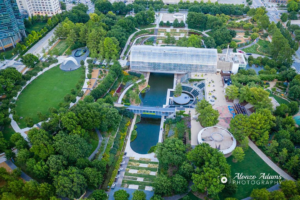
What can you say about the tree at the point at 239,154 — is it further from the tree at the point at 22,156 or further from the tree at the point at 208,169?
the tree at the point at 22,156

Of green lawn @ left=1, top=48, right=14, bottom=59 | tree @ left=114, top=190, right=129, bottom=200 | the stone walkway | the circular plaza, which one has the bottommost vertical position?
the stone walkway

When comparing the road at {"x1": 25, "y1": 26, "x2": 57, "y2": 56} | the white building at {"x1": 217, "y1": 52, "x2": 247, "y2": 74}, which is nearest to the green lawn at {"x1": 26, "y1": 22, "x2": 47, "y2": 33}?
the road at {"x1": 25, "y1": 26, "x2": 57, "y2": 56}

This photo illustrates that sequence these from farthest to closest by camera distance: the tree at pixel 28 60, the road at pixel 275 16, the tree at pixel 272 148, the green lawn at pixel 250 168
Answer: the road at pixel 275 16 < the tree at pixel 28 60 < the tree at pixel 272 148 < the green lawn at pixel 250 168

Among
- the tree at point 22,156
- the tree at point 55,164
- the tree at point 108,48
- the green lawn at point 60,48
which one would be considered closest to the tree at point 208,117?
the tree at point 55,164

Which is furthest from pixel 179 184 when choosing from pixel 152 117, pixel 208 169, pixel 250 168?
pixel 152 117

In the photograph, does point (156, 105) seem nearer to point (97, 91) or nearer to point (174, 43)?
point (97, 91)

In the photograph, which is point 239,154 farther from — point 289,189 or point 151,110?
point 151,110

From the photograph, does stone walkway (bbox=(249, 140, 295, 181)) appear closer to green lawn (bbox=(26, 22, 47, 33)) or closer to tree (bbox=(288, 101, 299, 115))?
tree (bbox=(288, 101, 299, 115))
